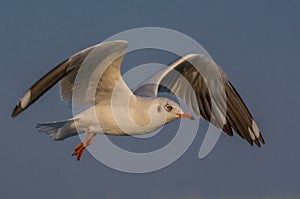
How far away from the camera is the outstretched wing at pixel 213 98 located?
1494 cm

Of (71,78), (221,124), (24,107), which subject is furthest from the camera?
(221,124)

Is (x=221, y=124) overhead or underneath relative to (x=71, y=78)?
underneath

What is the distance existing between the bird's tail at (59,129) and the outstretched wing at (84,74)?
1.09 feet

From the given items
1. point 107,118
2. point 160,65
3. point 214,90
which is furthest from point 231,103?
point 107,118

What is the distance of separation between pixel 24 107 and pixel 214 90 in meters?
3.87

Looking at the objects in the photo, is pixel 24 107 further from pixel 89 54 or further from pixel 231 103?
pixel 231 103

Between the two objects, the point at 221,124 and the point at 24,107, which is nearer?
the point at 24,107

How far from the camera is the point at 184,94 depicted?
1514 cm

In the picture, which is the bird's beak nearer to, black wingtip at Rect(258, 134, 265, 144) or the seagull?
the seagull

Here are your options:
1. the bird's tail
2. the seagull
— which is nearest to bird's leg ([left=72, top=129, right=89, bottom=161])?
the seagull

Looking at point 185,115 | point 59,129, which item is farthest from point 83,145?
point 185,115

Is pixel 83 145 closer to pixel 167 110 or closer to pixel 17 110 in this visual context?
pixel 167 110

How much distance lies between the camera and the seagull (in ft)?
42.1

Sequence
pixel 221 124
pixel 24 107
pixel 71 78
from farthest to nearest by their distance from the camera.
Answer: pixel 221 124 < pixel 71 78 < pixel 24 107
